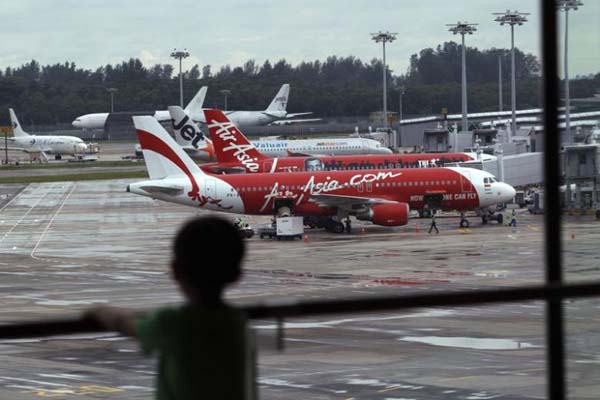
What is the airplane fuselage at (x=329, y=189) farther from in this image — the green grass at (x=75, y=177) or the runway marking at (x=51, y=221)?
the green grass at (x=75, y=177)

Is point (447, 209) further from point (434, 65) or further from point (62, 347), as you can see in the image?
point (434, 65)

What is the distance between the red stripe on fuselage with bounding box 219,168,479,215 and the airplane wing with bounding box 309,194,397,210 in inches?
10.9

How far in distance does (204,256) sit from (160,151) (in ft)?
169

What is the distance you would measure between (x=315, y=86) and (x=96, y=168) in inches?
2927

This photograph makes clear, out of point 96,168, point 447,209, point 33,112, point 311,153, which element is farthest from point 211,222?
point 33,112

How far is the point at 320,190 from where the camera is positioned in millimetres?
53594

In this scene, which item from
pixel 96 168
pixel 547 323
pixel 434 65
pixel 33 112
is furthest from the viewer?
pixel 33 112

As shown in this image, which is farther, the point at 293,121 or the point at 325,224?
the point at 293,121

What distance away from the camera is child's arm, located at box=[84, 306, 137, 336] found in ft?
12.6

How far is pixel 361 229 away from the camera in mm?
54531

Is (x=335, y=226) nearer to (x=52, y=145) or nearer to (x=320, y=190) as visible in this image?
(x=320, y=190)

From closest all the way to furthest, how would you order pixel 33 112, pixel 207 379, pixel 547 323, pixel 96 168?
pixel 207 379
pixel 547 323
pixel 96 168
pixel 33 112

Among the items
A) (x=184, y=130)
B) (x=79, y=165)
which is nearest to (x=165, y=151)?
(x=184, y=130)

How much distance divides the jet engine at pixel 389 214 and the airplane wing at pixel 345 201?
1.37 feet
